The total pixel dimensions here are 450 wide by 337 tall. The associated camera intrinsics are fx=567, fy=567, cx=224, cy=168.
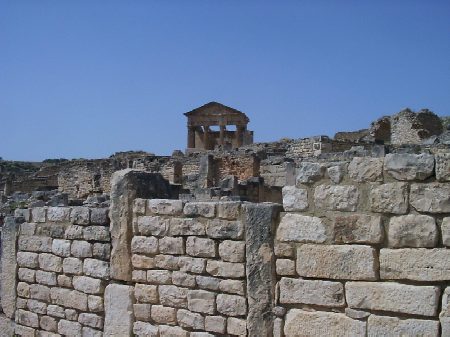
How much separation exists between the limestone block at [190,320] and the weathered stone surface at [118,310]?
0.67 meters

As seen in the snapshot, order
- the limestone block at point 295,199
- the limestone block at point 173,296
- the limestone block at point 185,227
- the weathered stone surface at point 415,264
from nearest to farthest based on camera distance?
the weathered stone surface at point 415,264 → the limestone block at point 295,199 → the limestone block at point 185,227 → the limestone block at point 173,296

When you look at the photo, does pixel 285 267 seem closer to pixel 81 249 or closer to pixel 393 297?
pixel 393 297

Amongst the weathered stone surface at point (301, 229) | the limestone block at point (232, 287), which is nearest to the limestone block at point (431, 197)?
the weathered stone surface at point (301, 229)

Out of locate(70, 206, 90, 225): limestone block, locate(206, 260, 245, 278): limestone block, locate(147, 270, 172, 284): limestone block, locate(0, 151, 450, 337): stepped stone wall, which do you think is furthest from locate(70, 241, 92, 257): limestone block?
locate(206, 260, 245, 278): limestone block

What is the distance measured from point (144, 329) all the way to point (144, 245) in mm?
852

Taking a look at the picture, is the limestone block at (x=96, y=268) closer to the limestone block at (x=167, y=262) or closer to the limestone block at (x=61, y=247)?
the limestone block at (x=61, y=247)

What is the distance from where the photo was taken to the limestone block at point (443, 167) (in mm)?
3846

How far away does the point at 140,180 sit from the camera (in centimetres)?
608

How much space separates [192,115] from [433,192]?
3726cm

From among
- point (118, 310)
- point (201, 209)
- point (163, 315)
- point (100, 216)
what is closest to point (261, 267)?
point (201, 209)

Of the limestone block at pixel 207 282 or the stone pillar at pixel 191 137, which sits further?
the stone pillar at pixel 191 137

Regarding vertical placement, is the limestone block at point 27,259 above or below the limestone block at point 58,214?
below

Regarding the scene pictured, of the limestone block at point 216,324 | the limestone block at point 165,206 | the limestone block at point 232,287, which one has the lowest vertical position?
the limestone block at point 216,324

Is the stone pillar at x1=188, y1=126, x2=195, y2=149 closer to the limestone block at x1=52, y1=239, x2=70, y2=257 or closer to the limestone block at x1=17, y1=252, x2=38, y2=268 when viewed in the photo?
the limestone block at x1=17, y1=252, x2=38, y2=268
